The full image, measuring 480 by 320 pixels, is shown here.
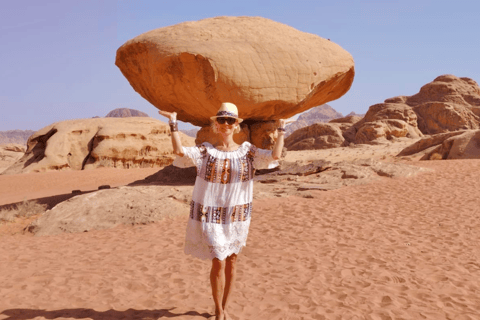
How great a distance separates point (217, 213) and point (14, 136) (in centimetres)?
11203

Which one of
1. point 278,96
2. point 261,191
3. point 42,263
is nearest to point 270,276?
point 42,263

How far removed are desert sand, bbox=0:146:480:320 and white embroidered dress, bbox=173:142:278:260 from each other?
78 centimetres

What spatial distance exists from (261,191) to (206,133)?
222 centimetres

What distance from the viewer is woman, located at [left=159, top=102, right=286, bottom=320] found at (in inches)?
109

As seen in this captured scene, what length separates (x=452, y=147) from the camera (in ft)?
44.7

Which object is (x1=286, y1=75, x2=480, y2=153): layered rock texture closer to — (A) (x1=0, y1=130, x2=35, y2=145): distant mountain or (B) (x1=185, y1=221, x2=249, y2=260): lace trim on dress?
(B) (x1=185, y1=221, x2=249, y2=260): lace trim on dress

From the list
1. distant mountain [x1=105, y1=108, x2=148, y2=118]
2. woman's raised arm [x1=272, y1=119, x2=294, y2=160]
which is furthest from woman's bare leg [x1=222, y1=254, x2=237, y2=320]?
distant mountain [x1=105, y1=108, x2=148, y2=118]

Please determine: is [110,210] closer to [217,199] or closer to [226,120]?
[217,199]

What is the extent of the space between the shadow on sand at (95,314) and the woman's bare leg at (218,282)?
304 millimetres

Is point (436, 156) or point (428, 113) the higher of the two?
point (428, 113)

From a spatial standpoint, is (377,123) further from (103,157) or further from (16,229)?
(16,229)

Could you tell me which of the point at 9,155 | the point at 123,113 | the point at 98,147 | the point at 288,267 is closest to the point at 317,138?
the point at 98,147

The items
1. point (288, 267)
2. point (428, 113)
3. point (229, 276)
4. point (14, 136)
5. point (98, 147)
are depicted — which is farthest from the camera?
point (14, 136)

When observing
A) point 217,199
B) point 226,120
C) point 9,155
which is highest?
point 226,120
